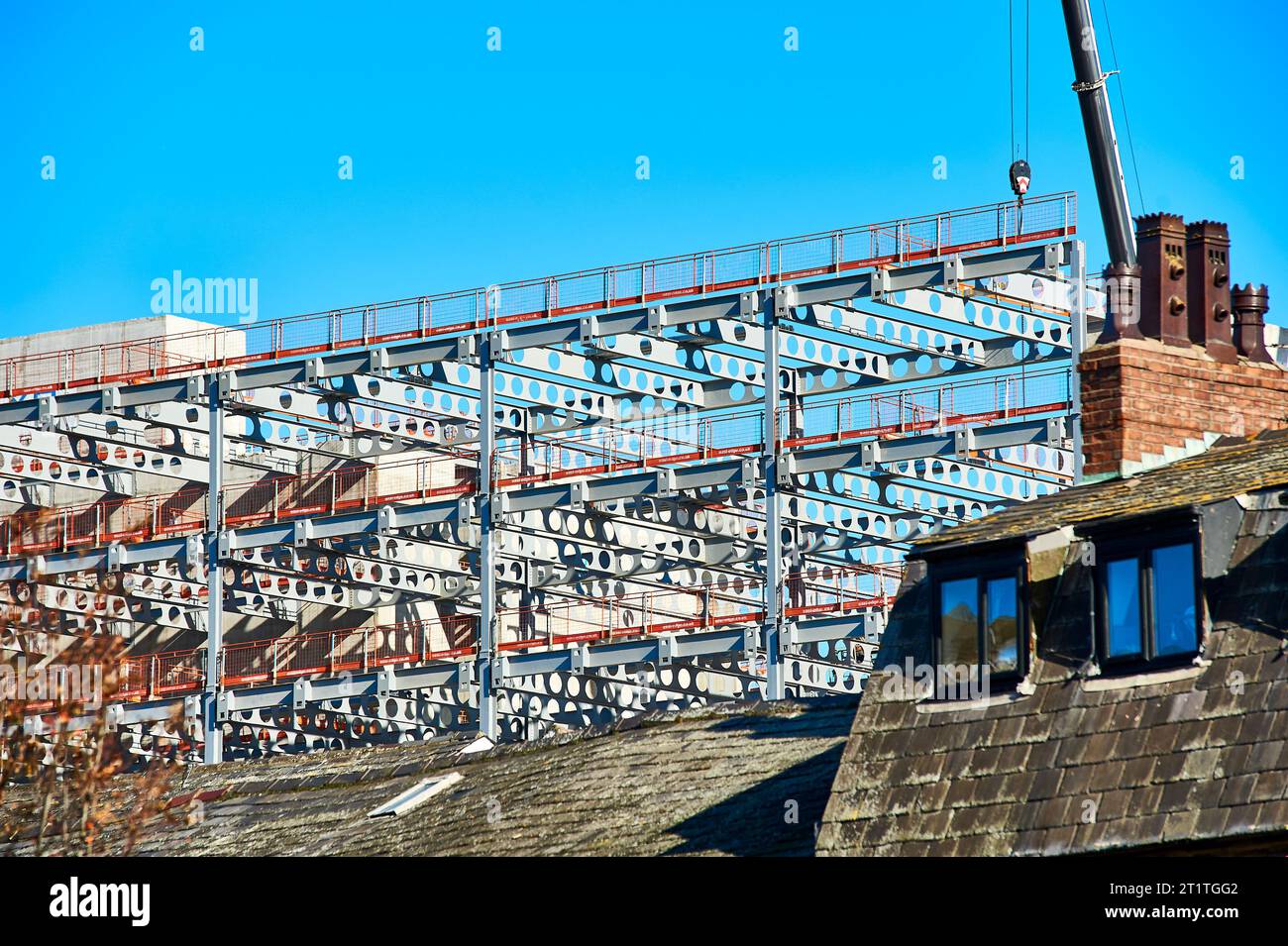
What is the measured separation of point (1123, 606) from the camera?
18141 mm

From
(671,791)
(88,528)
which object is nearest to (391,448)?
(88,528)

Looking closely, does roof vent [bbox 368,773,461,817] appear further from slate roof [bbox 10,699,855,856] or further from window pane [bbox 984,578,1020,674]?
Result: window pane [bbox 984,578,1020,674]

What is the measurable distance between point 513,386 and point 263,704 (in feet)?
35.3

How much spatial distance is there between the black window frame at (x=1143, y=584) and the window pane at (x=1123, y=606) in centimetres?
2

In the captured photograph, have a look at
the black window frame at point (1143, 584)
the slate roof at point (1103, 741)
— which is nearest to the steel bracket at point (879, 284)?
the slate roof at point (1103, 741)

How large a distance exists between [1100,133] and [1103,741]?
83.0ft

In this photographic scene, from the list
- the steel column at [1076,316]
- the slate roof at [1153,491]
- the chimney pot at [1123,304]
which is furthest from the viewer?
the steel column at [1076,316]

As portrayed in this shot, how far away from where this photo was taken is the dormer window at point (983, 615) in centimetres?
1877

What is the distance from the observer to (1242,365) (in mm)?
22250

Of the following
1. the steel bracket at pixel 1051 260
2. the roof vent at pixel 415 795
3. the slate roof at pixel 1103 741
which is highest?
the steel bracket at pixel 1051 260

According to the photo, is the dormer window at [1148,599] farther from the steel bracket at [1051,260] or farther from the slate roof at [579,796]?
the steel bracket at [1051,260]

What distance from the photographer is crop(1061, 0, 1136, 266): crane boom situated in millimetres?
37250

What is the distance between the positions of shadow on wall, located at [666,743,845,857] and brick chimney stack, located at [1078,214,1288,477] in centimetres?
403

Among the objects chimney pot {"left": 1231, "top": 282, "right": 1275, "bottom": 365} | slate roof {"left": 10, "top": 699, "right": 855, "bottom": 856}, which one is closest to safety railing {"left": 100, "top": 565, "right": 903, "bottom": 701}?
slate roof {"left": 10, "top": 699, "right": 855, "bottom": 856}
